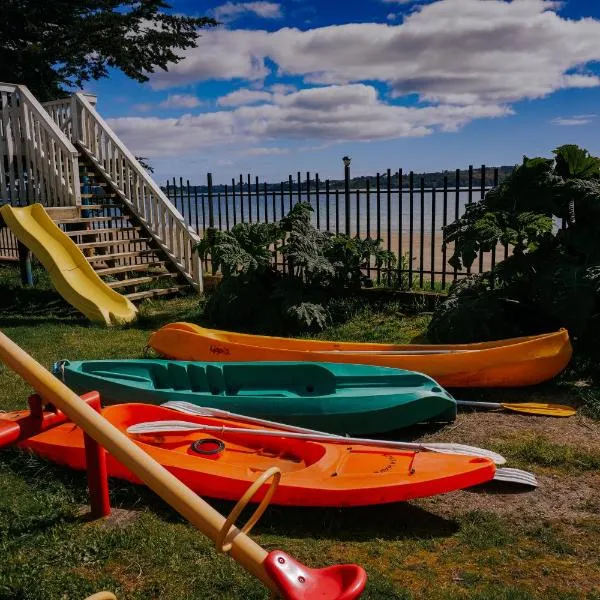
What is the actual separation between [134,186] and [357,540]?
960cm

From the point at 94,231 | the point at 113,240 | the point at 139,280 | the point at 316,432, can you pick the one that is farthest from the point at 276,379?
the point at 113,240

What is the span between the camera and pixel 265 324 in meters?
7.91

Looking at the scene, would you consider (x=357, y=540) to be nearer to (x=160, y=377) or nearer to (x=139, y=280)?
(x=160, y=377)

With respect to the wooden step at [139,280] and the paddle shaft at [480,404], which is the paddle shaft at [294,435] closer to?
the paddle shaft at [480,404]

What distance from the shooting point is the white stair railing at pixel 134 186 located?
430 inches

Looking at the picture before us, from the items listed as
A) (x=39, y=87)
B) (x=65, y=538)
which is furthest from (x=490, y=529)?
(x=39, y=87)

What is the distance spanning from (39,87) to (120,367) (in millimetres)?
13268

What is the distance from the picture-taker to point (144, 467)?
238 cm

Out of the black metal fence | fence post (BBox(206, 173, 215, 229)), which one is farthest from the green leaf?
fence post (BBox(206, 173, 215, 229))

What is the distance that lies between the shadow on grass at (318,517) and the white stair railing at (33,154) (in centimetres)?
799

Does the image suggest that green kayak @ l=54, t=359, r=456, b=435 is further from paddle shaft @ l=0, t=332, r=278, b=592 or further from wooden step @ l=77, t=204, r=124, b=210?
wooden step @ l=77, t=204, r=124, b=210

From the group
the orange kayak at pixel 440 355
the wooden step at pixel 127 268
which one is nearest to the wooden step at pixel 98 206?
the wooden step at pixel 127 268

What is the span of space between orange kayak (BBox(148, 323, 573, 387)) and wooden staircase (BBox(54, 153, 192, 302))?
4.33m

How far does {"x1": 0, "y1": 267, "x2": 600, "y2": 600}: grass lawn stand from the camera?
2.83 meters
